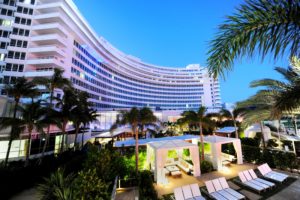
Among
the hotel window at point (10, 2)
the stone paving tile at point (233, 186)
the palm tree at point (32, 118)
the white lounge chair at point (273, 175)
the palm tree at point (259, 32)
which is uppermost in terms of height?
the hotel window at point (10, 2)

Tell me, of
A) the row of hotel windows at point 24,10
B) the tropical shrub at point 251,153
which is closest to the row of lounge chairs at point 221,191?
the tropical shrub at point 251,153

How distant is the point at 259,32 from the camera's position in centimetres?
213

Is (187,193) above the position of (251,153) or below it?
below

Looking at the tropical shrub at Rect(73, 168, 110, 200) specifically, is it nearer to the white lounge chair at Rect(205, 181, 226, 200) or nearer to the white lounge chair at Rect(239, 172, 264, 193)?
the white lounge chair at Rect(205, 181, 226, 200)

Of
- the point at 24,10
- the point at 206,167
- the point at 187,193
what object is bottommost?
the point at 206,167

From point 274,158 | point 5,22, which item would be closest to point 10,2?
point 5,22

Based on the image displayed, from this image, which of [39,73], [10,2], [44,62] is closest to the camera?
[39,73]

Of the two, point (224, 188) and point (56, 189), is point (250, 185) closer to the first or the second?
point (224, 188)

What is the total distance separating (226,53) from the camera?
248cm

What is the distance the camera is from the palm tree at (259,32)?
1.84 m

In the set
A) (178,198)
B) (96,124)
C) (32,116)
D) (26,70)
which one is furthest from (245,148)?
(26,70)

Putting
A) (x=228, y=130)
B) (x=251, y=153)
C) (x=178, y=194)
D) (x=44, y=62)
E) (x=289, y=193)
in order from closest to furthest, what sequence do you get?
(x=178, y=194), (x=289, y=193), (x=251, y=153), (x=228, y=130), (x=44, y=62)

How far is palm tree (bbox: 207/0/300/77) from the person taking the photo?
6.02 feet

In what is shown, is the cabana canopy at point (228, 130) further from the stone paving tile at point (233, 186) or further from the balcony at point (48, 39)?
the balcony at point (48, 39)
